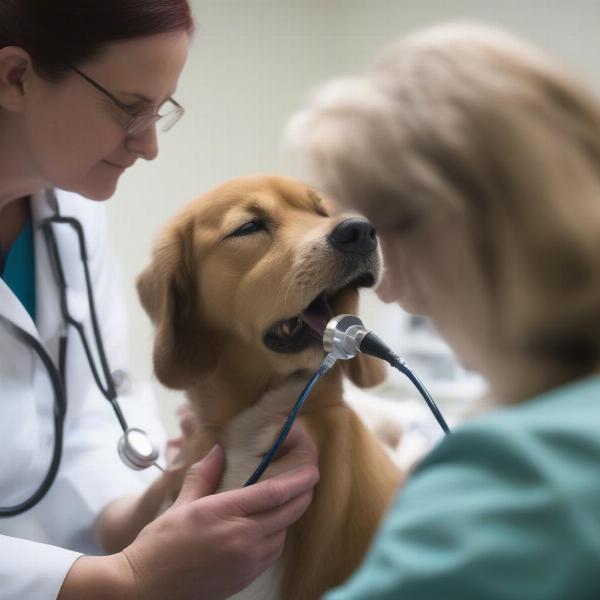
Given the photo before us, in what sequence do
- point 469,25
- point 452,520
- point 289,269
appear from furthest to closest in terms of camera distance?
1. point 289,269
2. point 469,25
3. point 452,520

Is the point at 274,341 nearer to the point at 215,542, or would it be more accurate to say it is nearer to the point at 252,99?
the point at 215,542

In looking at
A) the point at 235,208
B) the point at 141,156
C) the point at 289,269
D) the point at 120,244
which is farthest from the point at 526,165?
the point at 120,244

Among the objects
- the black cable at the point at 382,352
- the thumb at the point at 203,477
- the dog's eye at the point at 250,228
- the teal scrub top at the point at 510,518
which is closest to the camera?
the teal scrub top at the point at 510,518

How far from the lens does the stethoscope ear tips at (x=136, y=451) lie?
1113 millimetres

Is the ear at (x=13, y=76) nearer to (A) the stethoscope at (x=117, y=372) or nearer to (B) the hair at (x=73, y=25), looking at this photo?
(B) the hair at (x=73, y=25)

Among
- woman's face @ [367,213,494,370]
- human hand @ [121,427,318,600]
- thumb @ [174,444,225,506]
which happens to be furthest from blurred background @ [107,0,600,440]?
woman's face @ [367,213,494,370]

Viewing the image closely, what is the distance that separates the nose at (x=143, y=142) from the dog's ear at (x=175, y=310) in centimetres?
12

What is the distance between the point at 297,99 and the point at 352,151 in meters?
2.13

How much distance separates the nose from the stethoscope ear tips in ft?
1.34

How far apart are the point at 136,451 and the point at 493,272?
0.71 m

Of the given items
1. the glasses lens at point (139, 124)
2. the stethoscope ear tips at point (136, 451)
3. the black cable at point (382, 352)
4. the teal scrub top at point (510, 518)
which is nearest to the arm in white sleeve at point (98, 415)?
the stethoscope ear tips at point (136, 451)

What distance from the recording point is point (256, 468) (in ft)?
3.37

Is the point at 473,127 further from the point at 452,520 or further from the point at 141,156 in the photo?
the point at 141,156

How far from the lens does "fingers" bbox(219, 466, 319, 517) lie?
35.5 inches
